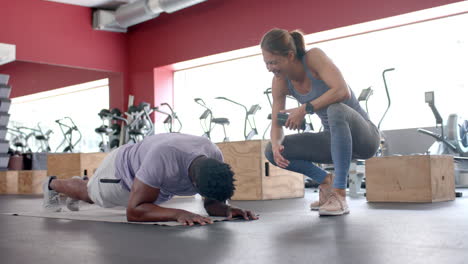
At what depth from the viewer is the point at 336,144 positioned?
2.45 meters

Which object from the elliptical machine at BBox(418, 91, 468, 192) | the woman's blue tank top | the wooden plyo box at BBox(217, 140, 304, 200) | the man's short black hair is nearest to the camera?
the man's short black hair

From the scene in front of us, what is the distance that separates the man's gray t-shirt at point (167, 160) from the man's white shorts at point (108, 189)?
3.5 inches

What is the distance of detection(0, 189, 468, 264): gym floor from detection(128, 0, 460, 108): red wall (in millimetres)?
4687

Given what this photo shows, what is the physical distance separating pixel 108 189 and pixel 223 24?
6.29 meters

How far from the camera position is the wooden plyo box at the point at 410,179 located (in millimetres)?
3402

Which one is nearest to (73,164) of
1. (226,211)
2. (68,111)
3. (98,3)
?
(226,211)

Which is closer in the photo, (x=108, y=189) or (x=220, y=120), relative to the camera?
(x=108, y=189)

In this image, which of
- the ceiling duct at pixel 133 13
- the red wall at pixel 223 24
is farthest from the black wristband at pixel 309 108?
the ceiling duct at pixel 133 13

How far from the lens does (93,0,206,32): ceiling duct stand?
8.04 metres

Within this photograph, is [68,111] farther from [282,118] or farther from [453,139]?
[282,118]

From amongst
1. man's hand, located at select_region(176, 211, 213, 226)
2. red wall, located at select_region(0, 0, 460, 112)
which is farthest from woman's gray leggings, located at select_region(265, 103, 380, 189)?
red wall, located at select_region(0, 0, 460, 112)

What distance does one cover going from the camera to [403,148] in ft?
21.6

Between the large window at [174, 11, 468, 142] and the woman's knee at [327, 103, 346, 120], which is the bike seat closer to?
the large window at [174, 11, 468, 142]

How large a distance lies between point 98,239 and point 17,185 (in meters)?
5.27
